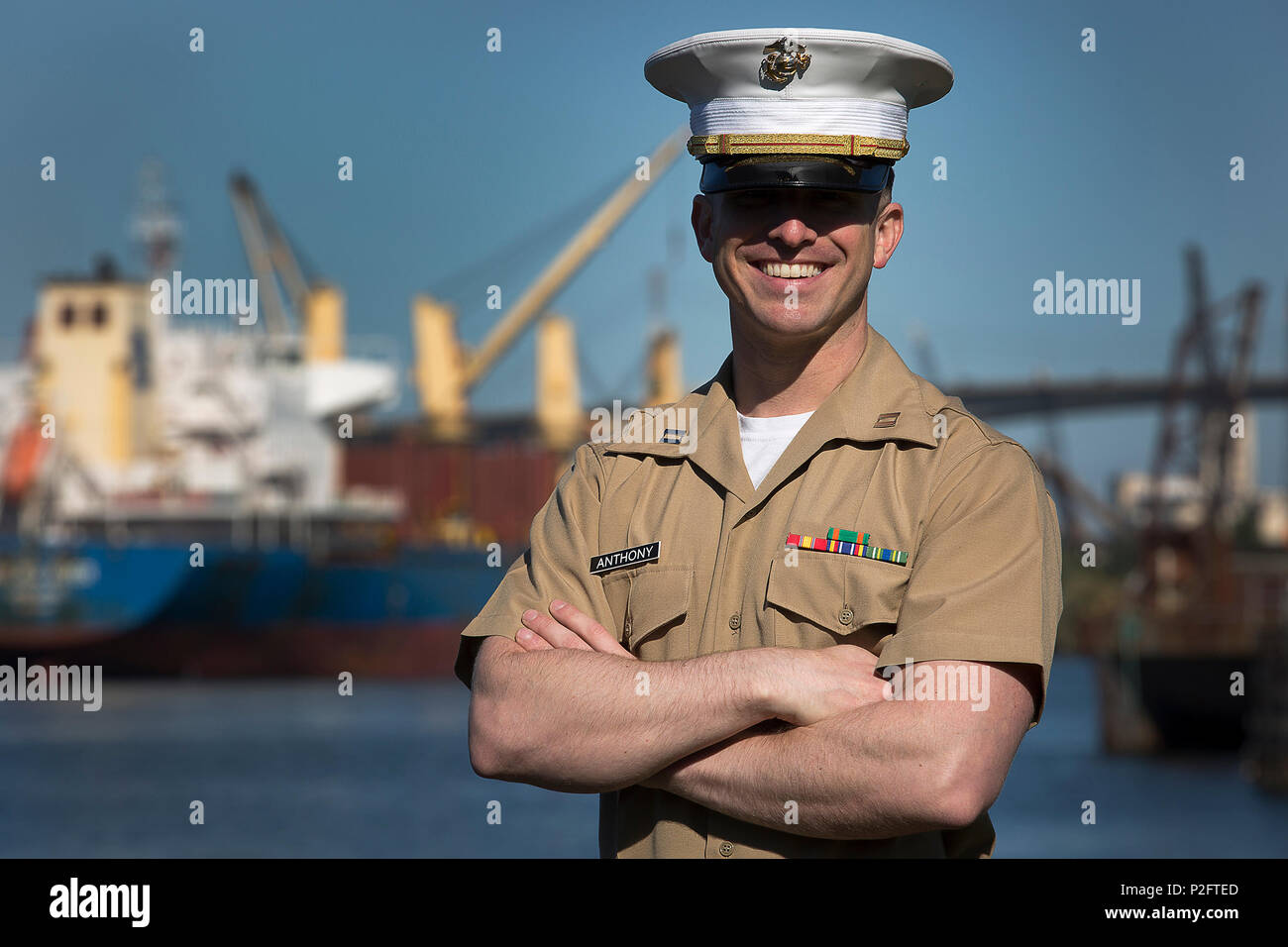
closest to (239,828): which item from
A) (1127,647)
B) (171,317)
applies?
(1127,647)

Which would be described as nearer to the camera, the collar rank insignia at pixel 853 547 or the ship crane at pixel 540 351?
the collar rank insignia at pixel 853 547

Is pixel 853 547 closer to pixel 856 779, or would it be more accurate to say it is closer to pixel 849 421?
pixel 849 421

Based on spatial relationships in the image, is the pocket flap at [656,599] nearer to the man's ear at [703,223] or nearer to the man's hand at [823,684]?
the man's hand at [823,684]

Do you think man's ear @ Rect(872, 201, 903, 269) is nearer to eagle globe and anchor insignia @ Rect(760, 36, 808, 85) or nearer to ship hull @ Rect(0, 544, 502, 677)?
eagle globe and anchor insignia @ Rect(760, 36, 808, 85)

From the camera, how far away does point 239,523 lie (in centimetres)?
4541

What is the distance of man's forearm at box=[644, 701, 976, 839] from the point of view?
231 centimetres

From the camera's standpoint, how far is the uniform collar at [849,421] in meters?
2.54

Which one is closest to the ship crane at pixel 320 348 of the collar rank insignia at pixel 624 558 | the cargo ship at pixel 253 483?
the cargo ship at pixel 253 483

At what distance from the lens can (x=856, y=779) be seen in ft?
7.66

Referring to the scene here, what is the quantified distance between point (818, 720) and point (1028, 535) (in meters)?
0.39

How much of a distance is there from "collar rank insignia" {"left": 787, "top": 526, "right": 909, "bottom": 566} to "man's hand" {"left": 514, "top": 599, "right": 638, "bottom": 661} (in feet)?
1.12

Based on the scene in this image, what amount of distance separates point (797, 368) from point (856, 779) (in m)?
0.63

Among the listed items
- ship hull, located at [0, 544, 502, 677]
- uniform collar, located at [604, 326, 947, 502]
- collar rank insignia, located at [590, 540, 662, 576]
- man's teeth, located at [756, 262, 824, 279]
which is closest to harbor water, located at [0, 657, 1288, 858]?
ship hull, located at [0, 544, 502, 677]

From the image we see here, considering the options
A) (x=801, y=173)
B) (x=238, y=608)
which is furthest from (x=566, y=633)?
(x=238, y=608)
